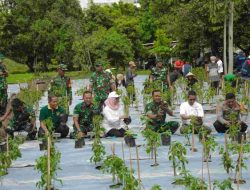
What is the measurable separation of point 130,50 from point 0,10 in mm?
9765

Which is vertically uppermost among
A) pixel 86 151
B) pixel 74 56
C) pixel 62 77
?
pixel 74 56

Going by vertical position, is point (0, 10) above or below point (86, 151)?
above

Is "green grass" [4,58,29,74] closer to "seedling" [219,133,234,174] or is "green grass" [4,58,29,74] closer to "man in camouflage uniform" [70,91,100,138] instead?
"man in camouflage uniform" [70,91,100,138]

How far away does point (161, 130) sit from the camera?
9.57 m

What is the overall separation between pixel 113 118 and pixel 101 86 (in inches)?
67.3

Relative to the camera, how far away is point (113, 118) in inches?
404

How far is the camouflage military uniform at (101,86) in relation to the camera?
38.9 feet

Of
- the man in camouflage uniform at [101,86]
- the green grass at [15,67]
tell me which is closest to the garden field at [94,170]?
the man in camouflage uniform at [101,86]

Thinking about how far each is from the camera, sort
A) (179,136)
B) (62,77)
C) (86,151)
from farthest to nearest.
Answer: (62,77) → (179,136) → (86,151)

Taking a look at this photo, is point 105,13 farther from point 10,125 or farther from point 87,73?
point 10,125

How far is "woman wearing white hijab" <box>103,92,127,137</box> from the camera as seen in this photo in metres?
10.2

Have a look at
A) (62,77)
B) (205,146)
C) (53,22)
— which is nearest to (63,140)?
(62,77)

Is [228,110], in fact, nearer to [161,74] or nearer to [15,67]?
[161,74]

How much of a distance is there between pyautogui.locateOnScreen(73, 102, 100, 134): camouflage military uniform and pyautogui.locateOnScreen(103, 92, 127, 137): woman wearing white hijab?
0.23 m
